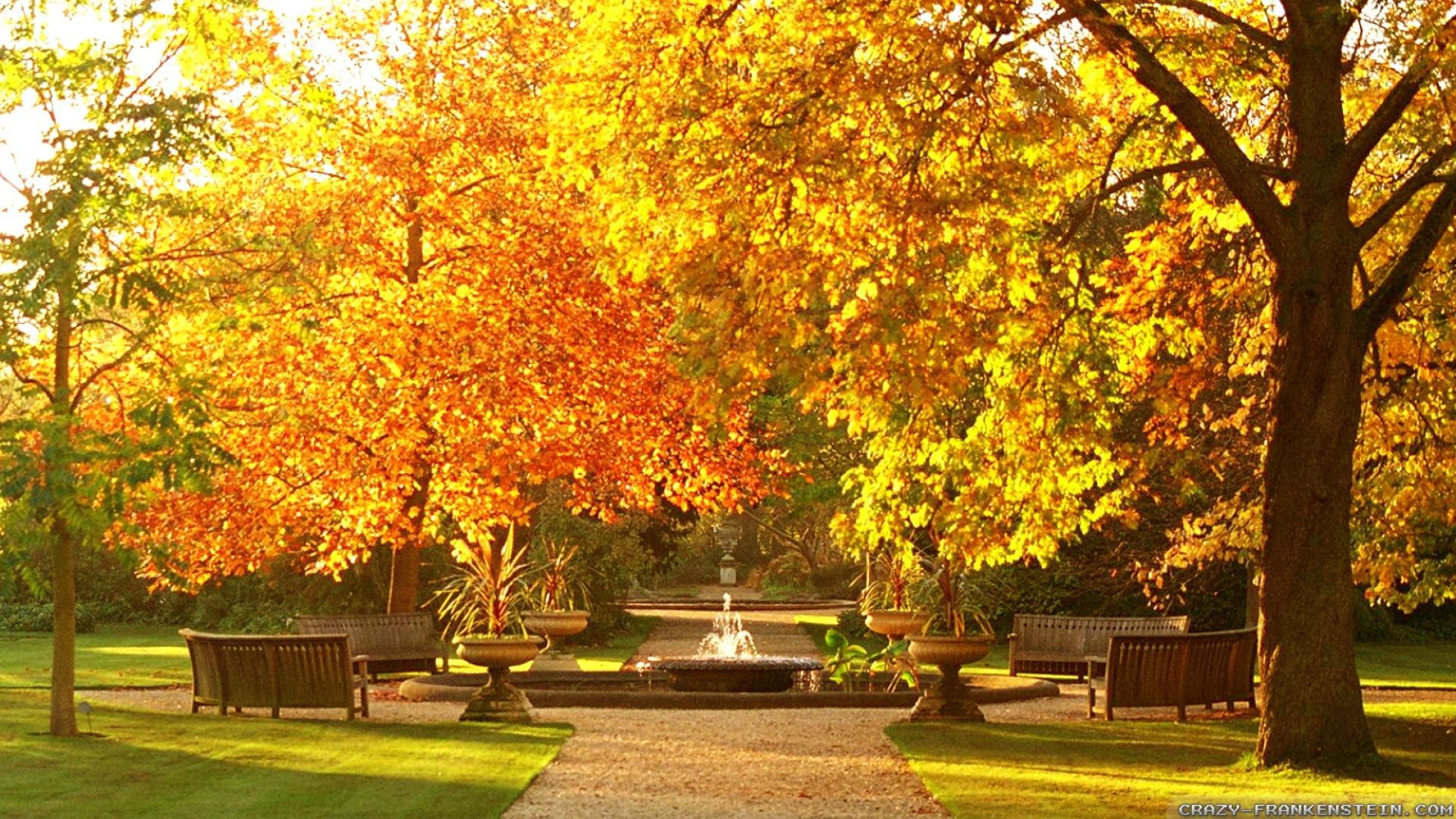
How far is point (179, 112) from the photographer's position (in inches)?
516

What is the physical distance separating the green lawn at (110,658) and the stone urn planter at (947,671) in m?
8.97

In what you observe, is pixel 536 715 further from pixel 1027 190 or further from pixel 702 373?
pixel 1027 190

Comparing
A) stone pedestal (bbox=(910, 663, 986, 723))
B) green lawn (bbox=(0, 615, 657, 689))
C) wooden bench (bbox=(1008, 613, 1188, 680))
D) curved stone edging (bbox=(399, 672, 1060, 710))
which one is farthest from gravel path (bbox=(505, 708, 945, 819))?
green lawn (bbox=(0, 615, 657, 689))

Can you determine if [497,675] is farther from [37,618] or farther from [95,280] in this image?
[37,618]

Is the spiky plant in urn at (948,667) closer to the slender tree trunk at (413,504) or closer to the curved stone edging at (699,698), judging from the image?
the curved stone edging at (699,698)

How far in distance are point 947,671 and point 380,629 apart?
6869 mm

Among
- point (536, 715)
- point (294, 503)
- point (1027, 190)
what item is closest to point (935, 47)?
point (1027, 190)

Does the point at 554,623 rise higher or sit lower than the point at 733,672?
higher

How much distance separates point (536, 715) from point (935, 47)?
7.90 m

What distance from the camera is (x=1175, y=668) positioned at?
54.9ft

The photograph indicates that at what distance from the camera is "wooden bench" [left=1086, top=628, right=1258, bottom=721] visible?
16.5 metres

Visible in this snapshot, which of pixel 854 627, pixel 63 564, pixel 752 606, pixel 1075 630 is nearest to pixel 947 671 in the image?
pixel 1075 630

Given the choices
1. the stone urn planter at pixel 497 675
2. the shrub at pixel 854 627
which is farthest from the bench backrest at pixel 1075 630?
the shrub at pixel 854 627

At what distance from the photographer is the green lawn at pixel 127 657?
21000mm
